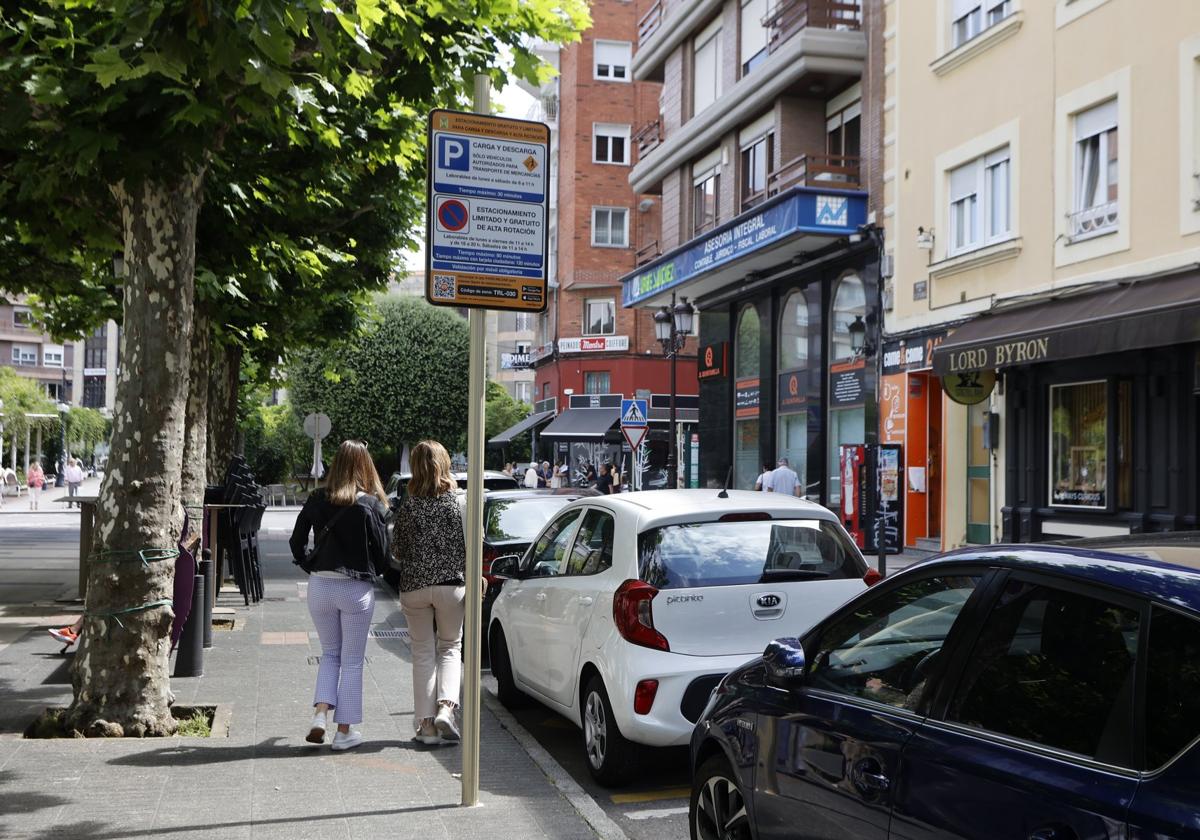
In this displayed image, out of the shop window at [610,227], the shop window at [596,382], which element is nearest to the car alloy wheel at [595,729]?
the shop window at [596,382]

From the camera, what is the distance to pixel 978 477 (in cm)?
1873

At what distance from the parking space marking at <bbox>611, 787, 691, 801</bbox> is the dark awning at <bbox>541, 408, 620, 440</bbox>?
129 feet

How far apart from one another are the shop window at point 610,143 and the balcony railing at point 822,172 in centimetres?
2674

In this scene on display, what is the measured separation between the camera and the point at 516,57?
764 centimetres

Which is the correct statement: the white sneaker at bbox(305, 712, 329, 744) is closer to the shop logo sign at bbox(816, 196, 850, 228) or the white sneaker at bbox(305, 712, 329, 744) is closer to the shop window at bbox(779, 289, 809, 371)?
the shop logo sign at bbox(816, 196, 850, 228)

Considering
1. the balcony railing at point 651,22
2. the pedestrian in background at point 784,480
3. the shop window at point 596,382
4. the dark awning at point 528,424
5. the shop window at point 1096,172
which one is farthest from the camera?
the dark awning at point 528,424

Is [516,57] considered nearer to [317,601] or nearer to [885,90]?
[317,601]

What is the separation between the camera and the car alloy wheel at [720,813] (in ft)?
14.2

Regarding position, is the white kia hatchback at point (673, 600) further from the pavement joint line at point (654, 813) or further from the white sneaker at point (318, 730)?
the white sneaker at point (318, 730)

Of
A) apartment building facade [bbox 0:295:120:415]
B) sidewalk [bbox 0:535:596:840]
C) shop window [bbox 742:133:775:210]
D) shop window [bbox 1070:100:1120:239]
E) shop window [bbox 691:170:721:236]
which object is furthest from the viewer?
apartment building facade [bbox 0:295:120:415]

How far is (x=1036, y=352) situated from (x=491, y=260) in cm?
1126

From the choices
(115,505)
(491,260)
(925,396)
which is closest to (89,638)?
(115,505)

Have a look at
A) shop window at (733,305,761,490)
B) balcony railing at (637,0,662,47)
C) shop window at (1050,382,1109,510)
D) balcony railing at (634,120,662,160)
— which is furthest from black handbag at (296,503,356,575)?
balcony railing at (637,0,662,47)

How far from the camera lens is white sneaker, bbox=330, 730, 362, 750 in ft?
22.8
